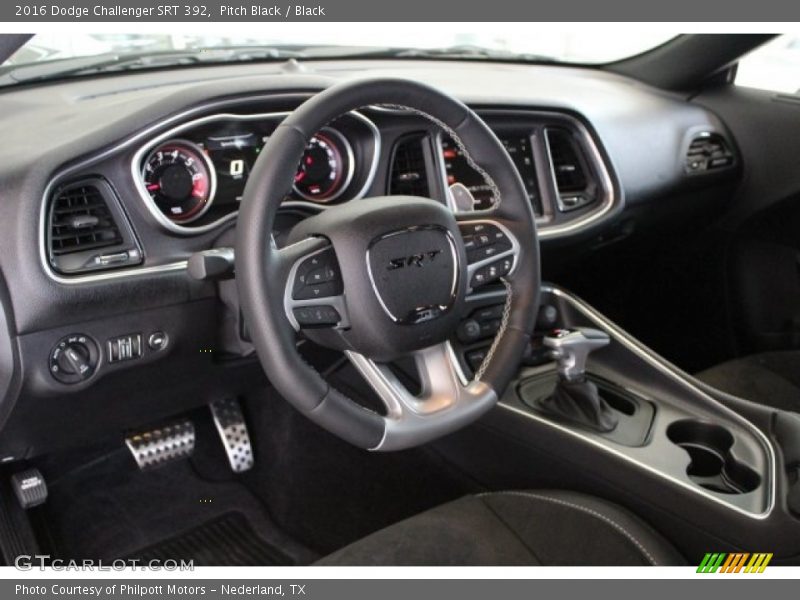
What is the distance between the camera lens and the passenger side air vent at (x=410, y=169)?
1.67m

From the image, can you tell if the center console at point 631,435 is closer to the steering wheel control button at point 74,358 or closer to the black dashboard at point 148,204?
the black dashboard at point 148,204

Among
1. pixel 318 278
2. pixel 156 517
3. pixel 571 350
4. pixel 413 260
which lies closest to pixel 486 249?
pixel 413 260

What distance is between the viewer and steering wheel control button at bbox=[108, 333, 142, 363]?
139 cm

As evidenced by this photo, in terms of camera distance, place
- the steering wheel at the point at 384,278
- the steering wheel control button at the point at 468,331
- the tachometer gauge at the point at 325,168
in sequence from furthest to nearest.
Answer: the steering wheel control button at the point at 468,331 < the tachometer gauge at the point at 325,168 < the steering wheel at the point at 384,278

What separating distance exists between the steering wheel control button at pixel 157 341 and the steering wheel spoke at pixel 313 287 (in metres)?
0.37

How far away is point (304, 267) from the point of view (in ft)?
3.87

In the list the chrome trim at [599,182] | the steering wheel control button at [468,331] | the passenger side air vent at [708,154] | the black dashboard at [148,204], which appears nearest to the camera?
the black dashboard at [148,204]

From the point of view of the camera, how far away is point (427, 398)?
1.33 meters

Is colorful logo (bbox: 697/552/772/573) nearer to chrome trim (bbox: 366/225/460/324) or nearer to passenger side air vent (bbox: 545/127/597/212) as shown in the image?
chrome trim (bbox: 366/225/460/324)

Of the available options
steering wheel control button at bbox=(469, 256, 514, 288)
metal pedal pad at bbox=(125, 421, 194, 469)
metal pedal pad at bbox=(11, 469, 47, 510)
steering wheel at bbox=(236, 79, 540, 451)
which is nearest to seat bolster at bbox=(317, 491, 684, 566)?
steering wheel at bbox=(236, 79, 540, 451)

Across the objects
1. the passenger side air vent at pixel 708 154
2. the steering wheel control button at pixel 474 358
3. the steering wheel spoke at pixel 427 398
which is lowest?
the steering wheel control button at pixel 474 358

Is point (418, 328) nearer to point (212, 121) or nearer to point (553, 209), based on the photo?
point (212, 121)

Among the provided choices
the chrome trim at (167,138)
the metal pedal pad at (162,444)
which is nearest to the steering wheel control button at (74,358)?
the chrome trim at (167,138)

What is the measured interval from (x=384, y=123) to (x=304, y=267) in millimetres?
520
